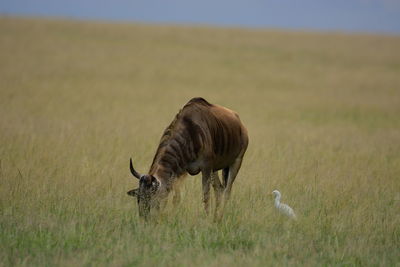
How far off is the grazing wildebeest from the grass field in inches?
11.8

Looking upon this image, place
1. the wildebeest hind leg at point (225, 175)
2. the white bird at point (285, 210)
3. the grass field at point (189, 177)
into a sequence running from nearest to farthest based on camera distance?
1. the grass field at point (189, 177)
2. the white bird at point (285, 210)
3. the wildebeest hind leg at point (225, 175)

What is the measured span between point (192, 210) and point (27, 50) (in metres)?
26.0

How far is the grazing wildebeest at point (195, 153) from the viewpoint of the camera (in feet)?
20.5

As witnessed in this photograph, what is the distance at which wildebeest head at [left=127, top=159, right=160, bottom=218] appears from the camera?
6109 mm

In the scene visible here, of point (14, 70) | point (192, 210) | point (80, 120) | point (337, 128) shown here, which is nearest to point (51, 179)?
point (192, 210)

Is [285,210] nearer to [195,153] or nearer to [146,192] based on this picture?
[195,153]

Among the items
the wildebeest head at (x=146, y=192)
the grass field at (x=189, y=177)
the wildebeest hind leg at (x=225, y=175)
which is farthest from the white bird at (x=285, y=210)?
the wildebeest head at (x=146, y=192)

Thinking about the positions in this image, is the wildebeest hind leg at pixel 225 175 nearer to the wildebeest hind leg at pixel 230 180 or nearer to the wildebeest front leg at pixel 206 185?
the wildebeest hind leg at pixel 230 180

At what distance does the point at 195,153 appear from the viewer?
23.2 ft

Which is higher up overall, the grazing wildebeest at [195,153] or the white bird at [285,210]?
the grazing wildebeest at [195,153]

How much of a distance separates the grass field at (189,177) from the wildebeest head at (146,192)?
0.22 metres

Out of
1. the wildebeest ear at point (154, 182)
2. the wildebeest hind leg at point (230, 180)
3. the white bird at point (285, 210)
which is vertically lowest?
the white bird at point (285, 210)

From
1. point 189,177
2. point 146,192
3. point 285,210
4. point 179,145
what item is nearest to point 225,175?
point 189,177

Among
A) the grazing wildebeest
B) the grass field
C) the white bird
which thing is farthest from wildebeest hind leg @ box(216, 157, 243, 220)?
the white bird
